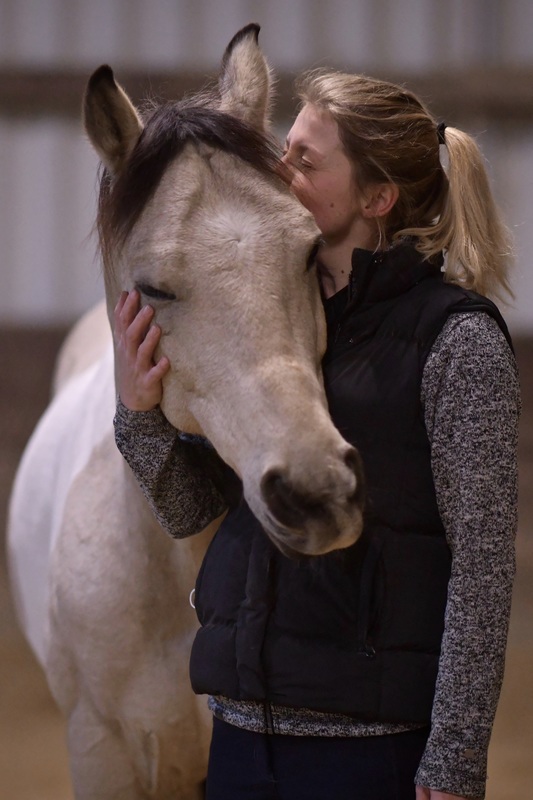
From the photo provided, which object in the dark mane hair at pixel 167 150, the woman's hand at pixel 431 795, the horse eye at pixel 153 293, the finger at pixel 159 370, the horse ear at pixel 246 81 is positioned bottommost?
the woman's hand at pixel 431 795

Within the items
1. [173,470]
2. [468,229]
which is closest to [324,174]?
[468,229]

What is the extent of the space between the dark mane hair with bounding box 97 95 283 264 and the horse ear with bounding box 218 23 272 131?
7cm

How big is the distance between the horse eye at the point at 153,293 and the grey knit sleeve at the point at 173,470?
0.52ft

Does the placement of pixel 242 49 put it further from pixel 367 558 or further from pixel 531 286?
pixel 531 286

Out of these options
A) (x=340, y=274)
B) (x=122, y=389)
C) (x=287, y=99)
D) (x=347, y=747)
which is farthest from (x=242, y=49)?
(x=287, y=99)

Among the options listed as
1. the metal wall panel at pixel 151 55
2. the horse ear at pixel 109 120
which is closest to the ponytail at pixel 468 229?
the horse ear at pixel 109 120

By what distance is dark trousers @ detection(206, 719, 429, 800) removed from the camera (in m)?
1.08

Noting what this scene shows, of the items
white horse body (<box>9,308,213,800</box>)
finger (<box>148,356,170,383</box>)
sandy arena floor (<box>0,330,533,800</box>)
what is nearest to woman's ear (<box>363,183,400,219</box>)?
finger (<box>148,356,170,383</box>)

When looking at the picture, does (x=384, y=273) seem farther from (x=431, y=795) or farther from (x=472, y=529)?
(x=431, y=795)

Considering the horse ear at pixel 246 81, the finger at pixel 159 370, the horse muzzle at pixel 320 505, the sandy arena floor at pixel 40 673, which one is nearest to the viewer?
the horse muzzle at pixel 320 505

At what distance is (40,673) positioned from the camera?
11.5ft

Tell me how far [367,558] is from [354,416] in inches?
6.3

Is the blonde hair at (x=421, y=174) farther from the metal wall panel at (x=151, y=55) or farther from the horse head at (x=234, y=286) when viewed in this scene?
the metal wall panel at (x=151, y=55)

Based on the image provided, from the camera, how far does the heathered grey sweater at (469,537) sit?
3.32 ft
